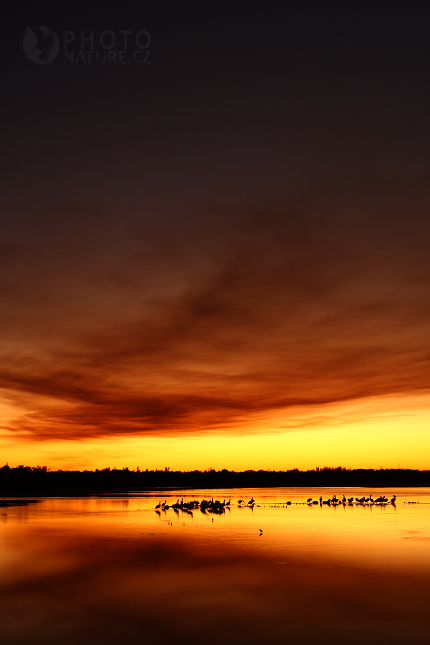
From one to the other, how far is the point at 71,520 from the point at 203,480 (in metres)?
137

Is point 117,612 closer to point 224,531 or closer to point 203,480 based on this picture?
point 224,531

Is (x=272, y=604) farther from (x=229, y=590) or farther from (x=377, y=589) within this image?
(x=377, y=589)

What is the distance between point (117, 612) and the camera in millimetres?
14734

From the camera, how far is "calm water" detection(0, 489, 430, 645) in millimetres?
13109

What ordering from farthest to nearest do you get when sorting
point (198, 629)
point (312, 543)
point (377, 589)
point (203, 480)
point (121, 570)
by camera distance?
point (203, 480) → point (312, 543) → point (121, 570) → point (377, 589) → point (198, 629)

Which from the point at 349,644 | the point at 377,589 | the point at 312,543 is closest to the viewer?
the point at 349,644

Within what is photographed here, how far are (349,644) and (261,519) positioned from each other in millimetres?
26249

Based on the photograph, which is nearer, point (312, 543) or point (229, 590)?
point (229, 590)

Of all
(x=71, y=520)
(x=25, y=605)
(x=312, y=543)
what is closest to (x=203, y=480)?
(x=71, y=520)

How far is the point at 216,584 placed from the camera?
17.8 metres

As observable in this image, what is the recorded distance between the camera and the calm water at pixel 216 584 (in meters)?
13.1

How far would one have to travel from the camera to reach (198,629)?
13141 mm

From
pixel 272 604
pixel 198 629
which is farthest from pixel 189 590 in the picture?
pixel 198 629

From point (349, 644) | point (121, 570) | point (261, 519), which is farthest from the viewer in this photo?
point (261, 519)
